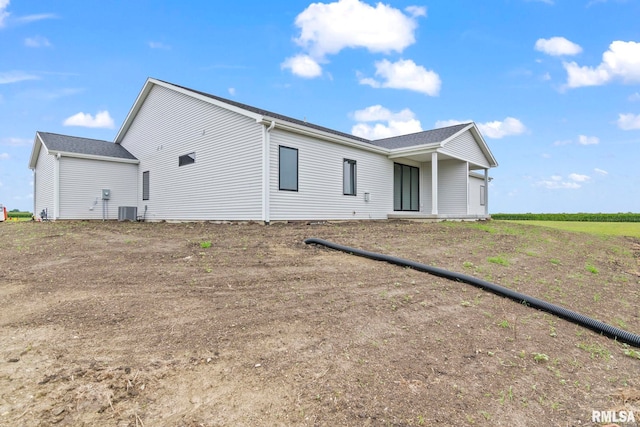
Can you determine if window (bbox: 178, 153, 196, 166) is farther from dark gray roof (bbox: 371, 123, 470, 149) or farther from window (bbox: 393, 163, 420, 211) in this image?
dark gray roof (bbox: 371, 123, 470, 149)

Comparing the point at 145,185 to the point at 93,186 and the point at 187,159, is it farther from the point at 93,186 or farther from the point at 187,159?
the point at 187,159

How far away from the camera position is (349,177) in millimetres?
12164

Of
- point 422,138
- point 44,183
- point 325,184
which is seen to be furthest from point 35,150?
point 422,138

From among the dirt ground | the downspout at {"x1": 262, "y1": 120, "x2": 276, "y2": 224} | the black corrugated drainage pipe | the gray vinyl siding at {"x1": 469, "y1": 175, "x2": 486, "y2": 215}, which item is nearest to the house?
the downspout at {"x1": 262, "y1": 120, "x2": 276, "y2": 224}

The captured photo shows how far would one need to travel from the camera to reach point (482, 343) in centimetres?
319

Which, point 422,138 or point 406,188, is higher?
point 422,138

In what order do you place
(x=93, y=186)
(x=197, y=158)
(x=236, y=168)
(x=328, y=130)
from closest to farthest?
(x=236, y=168) < (x=197, y=158) < (x=93, y=186) < (x=328, y=130)

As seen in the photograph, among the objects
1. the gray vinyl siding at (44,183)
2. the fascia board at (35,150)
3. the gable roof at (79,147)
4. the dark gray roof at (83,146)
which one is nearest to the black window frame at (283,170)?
the gable roof at (79,147)

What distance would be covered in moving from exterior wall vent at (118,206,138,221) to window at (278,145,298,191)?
27.9 feet

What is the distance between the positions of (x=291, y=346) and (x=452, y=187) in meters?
15.1

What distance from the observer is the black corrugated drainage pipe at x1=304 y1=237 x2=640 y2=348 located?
377 centimetres

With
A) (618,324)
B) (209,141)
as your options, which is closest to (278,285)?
(618,324)

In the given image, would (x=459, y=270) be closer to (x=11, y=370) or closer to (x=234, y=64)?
(x=11, y=370)

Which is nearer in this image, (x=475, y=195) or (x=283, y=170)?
(x=283, y=170)
